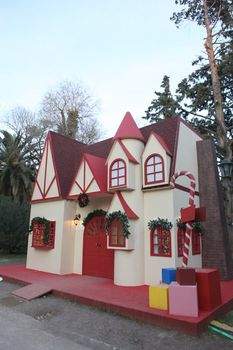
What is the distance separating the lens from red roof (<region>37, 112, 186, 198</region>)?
10.7 meters

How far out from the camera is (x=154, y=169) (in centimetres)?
992

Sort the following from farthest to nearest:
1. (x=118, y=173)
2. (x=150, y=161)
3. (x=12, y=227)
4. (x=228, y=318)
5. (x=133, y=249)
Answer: (x=12, y=227), (x=118, y=173), (x=150, y=161), (x=133, y=249), (x=228, y=318)

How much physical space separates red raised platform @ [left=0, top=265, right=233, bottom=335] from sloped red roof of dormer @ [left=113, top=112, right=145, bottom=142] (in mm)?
5563

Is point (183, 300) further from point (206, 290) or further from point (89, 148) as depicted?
point (89, 148)

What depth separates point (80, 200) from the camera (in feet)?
37.2

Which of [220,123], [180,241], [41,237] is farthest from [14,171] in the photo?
[180,241]

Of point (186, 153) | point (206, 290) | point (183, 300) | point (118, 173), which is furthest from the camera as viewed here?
point (186, 153)

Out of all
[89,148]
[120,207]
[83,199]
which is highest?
[89,148]

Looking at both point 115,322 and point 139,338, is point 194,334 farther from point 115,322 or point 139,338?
point 115,322

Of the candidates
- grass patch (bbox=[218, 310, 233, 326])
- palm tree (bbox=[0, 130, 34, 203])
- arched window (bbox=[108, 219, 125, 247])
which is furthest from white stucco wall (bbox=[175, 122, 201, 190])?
palm tree (bbox=[0, 130, 34, 203])

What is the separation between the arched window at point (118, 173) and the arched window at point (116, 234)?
1435mm

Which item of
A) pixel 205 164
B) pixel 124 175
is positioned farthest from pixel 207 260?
pixel 124 175

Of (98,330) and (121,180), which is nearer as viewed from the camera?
(98,330)

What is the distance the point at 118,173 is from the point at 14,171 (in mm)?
14140
